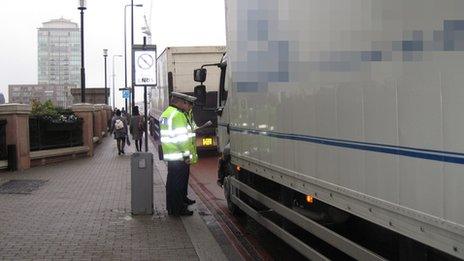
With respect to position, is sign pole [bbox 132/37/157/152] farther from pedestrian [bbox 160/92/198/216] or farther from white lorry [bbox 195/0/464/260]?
white lorry [bbox 195/0/464/260]

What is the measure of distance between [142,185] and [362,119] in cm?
575

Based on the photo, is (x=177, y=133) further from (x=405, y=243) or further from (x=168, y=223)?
(x=405, y=243)

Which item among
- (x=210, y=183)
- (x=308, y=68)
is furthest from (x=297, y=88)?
(x=210, y=183)

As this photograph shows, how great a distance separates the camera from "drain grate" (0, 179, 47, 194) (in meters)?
11.8

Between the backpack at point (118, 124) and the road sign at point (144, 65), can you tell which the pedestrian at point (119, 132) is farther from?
the road sign at point (144, 65)

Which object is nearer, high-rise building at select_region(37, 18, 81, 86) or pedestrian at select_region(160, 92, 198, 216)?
pedestrian at select_region(160, 92, 198, 216)

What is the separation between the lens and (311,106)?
15.7 feet

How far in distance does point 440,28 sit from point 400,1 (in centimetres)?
38

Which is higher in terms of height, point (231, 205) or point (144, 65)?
point (144, 65)

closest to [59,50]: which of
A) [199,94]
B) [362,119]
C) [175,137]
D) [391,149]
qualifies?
[199,94]

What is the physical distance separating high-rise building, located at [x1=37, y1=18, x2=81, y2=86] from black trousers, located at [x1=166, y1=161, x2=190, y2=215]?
46.8m

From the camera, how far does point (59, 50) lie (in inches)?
2408

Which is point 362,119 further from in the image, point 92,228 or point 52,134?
point 52,134

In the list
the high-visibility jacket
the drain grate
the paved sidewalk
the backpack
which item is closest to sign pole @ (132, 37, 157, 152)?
the high-visibility jacket
